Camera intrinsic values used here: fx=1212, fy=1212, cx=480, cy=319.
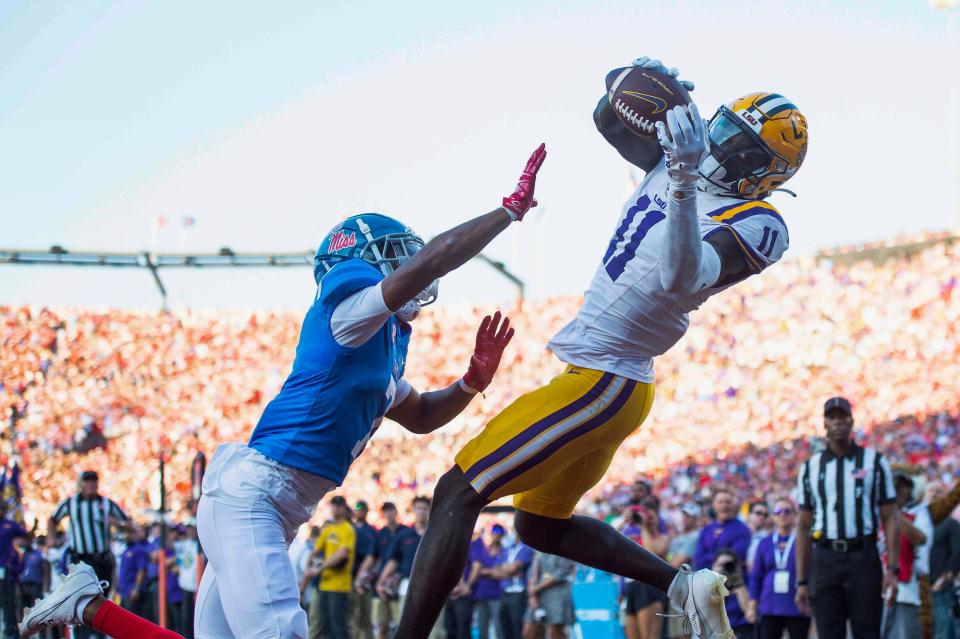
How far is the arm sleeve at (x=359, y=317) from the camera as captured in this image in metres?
4.04

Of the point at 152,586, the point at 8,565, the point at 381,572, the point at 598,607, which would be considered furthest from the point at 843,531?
the point at 152,586

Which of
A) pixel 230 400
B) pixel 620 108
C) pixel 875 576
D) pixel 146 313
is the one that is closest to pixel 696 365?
pixel 230 400

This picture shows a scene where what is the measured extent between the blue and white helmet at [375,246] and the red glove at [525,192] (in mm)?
475

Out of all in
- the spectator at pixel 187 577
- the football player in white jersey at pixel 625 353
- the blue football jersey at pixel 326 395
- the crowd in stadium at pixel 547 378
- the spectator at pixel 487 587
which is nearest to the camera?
the blue football jersey at pixel 326 395

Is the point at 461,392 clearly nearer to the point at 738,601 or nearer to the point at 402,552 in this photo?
the point at 738,601

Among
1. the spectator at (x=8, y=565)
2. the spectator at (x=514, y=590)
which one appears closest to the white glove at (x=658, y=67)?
the spectator at (x=514, y=590)

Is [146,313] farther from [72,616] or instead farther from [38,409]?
[72,616]

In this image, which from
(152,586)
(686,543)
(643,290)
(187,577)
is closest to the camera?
(643,290)

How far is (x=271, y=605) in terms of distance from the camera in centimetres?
404

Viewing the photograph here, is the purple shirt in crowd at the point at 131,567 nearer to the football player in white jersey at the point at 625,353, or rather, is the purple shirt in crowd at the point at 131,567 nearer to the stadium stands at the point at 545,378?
the stadium stands at the point at 545,378

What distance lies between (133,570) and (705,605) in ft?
42.4

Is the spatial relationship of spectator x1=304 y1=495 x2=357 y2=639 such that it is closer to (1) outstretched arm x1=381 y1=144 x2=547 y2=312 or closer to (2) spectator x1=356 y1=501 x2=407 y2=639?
(2) spectator x1=356 y1=501 x2=407 y2=639

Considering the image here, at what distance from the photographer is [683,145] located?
153 inches

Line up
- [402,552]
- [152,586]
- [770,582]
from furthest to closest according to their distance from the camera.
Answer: [152,586] < [402,552] < [770,582]
